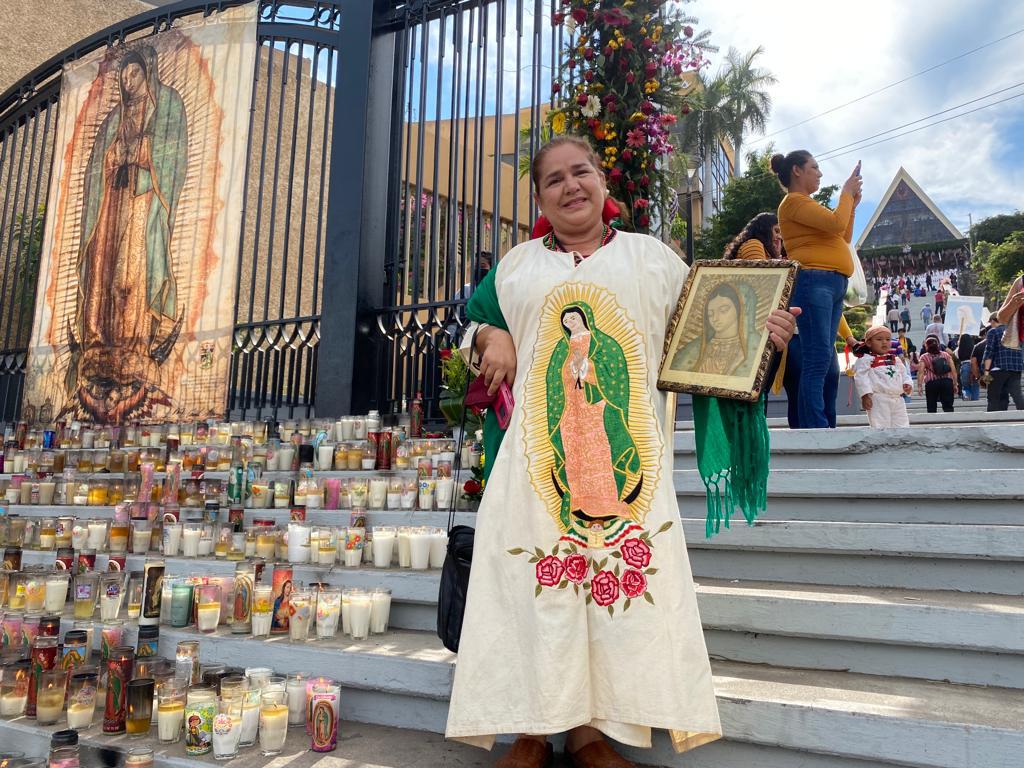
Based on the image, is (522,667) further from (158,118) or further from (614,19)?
(158,118)

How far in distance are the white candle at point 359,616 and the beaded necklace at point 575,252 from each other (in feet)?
4.53

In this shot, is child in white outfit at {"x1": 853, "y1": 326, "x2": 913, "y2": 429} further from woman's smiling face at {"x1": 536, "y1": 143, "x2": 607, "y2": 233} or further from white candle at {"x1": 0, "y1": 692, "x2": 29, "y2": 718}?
white candle at {"x1": 0, "y1": 692, "x2": 29, "y2": 718}

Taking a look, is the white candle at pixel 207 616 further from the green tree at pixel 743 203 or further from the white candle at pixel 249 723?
the green tree at pixel 743 203

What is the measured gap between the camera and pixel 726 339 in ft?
6.26

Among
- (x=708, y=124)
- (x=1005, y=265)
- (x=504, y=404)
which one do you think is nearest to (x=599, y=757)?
(x=504, y=404)

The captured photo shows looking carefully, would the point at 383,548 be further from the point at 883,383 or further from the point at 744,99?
the point at 744,99

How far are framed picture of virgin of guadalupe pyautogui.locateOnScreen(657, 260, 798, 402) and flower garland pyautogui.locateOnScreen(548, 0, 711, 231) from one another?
109 inches

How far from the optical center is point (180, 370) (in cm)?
677

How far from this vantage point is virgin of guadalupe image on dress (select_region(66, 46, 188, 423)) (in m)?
7.02

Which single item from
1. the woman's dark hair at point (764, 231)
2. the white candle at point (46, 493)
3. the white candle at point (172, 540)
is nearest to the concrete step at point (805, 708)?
the white candle at point (172, 540)

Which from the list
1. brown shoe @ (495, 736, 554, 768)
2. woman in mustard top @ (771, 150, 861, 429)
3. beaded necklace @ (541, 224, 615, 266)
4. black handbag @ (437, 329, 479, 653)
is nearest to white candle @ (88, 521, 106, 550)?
black handbag @ (437, 329, 479, 653)

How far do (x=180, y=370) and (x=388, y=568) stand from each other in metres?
4.69

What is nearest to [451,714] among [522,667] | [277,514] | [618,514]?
[522,667]

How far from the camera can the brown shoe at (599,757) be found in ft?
5.83
